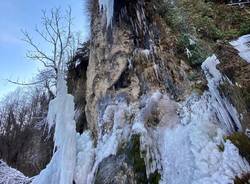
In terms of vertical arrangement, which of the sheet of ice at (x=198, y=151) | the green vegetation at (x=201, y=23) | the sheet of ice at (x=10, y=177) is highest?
the green vegetation at (x=201, y=23)

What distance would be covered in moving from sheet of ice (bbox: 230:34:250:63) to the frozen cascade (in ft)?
10.5

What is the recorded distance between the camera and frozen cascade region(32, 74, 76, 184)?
5164 millimetres

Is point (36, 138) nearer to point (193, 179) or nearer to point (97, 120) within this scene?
point (97, 120)

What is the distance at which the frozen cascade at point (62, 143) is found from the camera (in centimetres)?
516

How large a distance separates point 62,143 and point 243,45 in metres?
3.66

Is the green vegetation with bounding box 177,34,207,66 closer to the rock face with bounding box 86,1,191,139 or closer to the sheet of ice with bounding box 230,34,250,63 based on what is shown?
the rock face with bounding box 86,1,191,139

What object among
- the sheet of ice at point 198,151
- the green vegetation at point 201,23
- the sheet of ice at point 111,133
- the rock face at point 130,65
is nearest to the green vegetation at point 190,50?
the green vegetation at point 201,23

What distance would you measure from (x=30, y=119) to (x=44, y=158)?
629 cm

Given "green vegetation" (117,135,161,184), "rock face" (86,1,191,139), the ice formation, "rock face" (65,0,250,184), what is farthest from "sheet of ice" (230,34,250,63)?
the ice formation

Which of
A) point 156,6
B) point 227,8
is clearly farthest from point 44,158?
point 227,8

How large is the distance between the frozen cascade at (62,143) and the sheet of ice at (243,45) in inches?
125

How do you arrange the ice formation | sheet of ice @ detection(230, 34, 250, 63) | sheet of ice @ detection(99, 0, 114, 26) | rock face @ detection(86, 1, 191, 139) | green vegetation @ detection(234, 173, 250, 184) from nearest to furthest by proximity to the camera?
green vegetation @ detection(234, 173, 250, 184) < sheet of ice @ detection(230, 34, 250, 63) < the ice formation < rock face @ detection(86, 1, 191, 139) < sheet of ice @ detection(99, 0, 114, 26)

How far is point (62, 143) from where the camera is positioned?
5.68m

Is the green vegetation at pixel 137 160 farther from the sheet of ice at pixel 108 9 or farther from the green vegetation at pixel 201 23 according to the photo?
the sheet of ice at pixel 108 9
